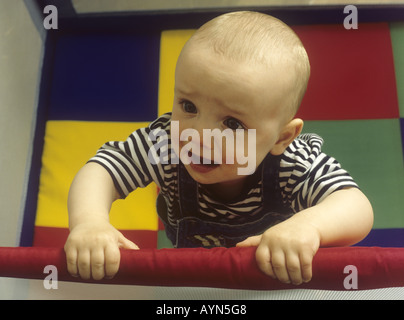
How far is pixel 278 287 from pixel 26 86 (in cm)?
66

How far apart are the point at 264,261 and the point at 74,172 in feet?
1.90

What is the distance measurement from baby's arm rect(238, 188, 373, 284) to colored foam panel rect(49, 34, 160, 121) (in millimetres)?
507

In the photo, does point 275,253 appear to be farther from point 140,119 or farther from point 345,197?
point 140,119

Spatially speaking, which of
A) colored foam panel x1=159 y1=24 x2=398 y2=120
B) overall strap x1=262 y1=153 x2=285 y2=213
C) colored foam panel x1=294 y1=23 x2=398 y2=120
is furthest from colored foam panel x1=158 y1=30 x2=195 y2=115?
overall strap x1=262 y1=153 x2=285 y2=213

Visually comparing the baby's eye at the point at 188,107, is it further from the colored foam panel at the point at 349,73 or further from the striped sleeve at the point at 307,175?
the colored foam panel at the point at 349,73

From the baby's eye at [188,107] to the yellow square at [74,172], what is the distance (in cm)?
41

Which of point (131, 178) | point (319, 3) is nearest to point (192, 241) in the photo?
point (131, 178)

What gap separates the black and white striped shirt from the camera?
1.72 feet

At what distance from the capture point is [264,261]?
1.10 ft

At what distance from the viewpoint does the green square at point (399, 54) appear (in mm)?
852

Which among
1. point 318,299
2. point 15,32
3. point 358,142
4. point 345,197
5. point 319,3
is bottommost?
point 318,299

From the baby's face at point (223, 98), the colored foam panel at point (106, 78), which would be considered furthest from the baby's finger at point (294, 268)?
the colored foam panel at point (106, 78)

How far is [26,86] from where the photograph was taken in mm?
820

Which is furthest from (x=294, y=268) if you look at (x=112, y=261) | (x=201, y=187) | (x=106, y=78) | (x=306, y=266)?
(x=106, y=78)
